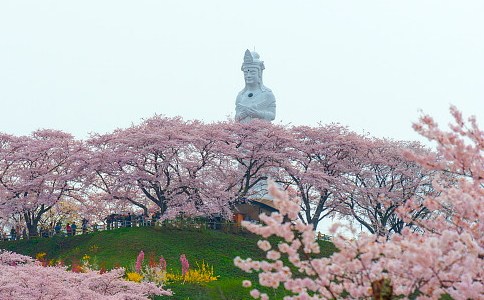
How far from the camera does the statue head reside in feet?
184

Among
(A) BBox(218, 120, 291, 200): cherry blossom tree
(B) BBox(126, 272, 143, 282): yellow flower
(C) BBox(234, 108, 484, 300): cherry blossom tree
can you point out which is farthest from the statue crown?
(C) BBox(234, 108, 484, 300): cherry blossom tree

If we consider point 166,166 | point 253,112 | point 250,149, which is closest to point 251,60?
point 253,112

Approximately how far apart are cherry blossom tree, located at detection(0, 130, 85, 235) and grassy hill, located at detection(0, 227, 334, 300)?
3.24 m

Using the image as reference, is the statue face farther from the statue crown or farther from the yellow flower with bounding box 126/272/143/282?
the yellow flower with bounding box 126/272/143/282

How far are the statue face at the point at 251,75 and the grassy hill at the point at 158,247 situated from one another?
47.3 ft

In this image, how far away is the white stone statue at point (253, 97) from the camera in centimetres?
5444

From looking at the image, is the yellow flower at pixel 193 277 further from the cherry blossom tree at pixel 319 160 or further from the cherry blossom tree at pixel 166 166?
the cherry blossom tree at pixel 319 160

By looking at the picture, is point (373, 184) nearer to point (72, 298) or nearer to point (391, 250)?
point (72, 298)

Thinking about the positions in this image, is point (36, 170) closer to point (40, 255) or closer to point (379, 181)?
point (40, 255)

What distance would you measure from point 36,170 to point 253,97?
16564 millimetres

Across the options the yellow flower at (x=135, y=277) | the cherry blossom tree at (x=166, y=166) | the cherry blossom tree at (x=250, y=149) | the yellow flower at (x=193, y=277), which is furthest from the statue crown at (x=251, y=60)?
the yellow flower at (x=135, y=277)

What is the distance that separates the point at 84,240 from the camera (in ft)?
144

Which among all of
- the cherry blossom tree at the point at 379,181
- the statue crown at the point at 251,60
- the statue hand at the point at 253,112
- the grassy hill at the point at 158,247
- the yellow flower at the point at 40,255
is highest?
the statue crown at the point at 251,60

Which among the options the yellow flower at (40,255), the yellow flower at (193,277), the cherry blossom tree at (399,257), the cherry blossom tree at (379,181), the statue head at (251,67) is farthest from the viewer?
the statue head at (251,67)
